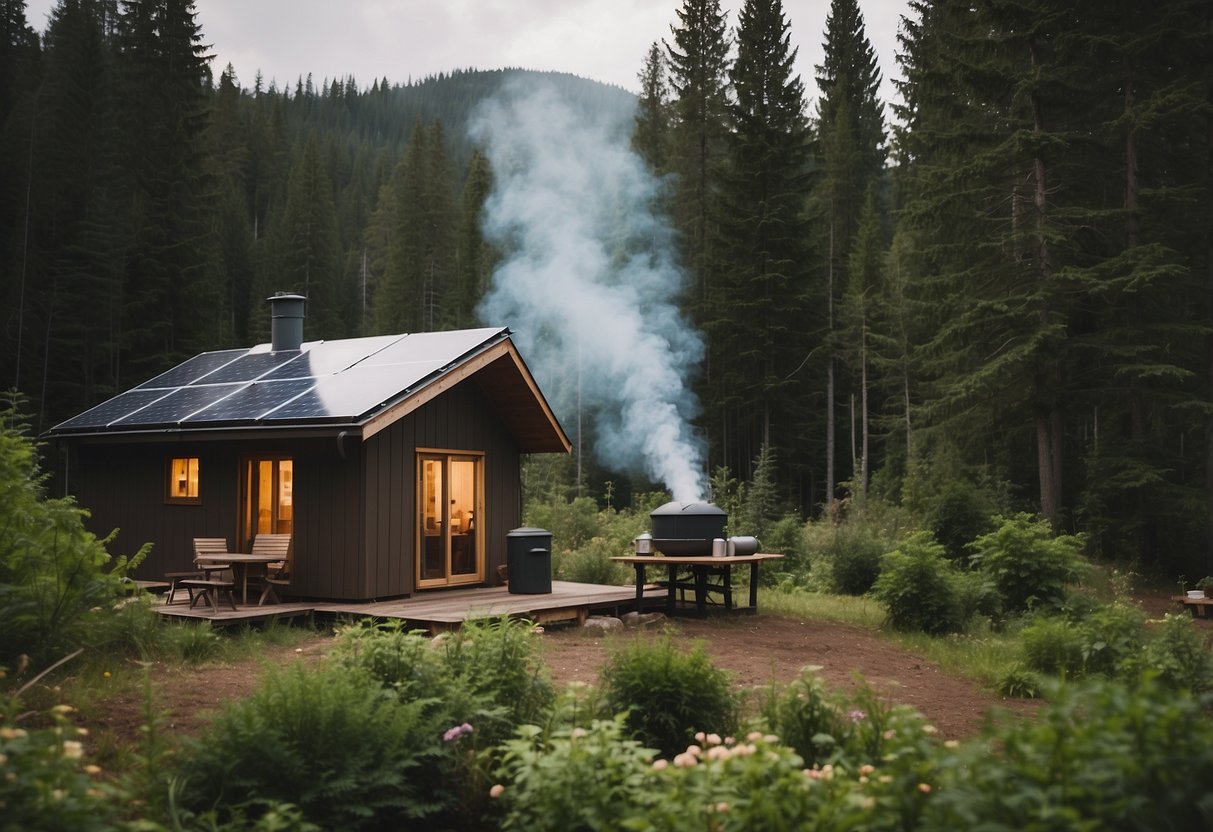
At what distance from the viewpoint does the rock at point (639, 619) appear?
39.3 ft

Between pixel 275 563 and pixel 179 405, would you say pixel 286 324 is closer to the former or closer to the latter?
pixel 179 405

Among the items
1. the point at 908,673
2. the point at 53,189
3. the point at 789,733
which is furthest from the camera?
the point at 53,189

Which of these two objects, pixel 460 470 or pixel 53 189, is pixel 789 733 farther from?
pixel 53 189

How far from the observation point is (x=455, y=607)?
11.2 metres

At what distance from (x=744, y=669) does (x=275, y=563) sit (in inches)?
248

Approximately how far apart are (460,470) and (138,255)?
71.4ft

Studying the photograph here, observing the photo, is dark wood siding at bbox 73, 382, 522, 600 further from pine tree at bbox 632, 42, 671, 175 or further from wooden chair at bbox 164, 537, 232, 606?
pine tree at bbox 632, 42, 671, 175

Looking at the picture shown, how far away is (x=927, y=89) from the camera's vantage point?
72.5ft

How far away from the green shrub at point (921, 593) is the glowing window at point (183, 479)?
9.55 metres

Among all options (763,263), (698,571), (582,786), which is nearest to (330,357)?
(698,571)

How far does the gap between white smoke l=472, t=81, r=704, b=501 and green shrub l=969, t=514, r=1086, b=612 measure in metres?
16.5

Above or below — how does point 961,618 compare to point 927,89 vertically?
below

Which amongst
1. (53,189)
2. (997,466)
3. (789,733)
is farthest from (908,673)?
(53,189)

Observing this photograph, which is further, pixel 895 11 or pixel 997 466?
pixel 895 11
